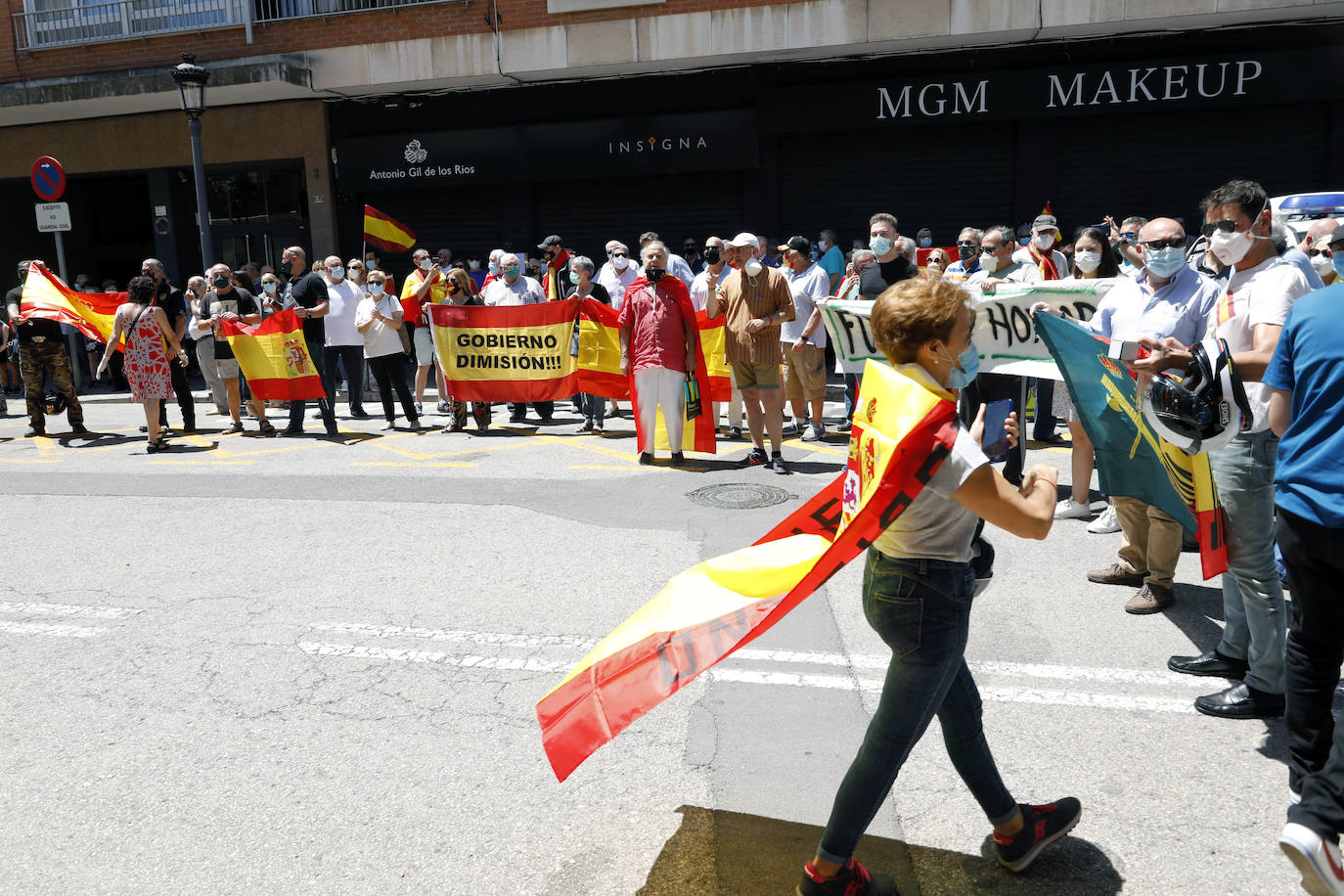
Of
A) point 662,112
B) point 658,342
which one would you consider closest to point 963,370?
point 658,342

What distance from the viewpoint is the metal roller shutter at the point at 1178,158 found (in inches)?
583

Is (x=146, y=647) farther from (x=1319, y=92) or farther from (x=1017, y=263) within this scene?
(x=1319, y=92)

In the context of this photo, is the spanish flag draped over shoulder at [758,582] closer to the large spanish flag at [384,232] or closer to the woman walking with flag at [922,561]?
the woman walking with flag at [922,561]

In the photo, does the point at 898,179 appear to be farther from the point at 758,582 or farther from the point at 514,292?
the point at 758,582

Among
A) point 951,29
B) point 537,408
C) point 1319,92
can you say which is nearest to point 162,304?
point 537,408

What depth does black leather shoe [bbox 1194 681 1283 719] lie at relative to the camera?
3934 millimetres

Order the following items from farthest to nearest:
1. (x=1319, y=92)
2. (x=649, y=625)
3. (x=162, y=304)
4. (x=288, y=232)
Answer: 1. (x=288, y=232)
2. (x=1319, y=92)
3. (x=162, y=304)
4. (x=649, y=625)

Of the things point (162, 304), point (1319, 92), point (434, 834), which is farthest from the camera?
point (1319, 92)

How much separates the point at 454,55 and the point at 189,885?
1612 cm

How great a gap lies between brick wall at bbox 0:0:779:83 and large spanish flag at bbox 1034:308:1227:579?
12.5 m

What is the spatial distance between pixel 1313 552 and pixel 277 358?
10.7 meters

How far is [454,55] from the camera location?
17.0m

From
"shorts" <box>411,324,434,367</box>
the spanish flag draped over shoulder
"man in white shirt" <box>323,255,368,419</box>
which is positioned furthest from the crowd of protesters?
"shorts" <box>411,324,434,367</box>

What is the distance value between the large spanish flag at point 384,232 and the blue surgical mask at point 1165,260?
14.1 meters
